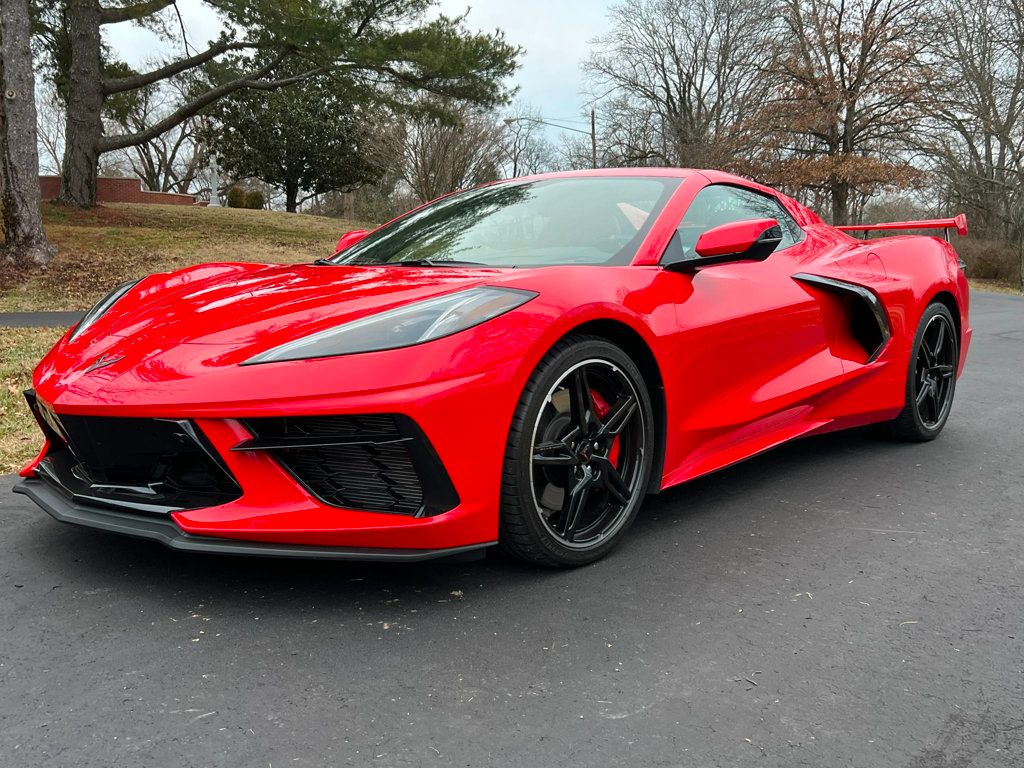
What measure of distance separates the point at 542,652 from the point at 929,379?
303 cm

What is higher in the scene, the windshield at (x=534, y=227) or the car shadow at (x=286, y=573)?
the windshield at (x=534, y=227)

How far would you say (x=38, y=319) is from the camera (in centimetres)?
910

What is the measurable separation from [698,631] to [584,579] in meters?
0.41

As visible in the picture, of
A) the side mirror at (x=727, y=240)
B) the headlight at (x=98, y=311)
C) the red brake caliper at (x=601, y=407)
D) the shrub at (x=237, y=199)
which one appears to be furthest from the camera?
the shrub at (x=237, y=199)

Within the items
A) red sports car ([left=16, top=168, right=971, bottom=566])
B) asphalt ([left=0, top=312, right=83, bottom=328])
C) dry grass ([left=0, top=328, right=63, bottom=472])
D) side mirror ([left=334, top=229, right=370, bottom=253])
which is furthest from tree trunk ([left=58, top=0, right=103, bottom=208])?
red sports car ([left=16, top=168, right=971, bottom=566])

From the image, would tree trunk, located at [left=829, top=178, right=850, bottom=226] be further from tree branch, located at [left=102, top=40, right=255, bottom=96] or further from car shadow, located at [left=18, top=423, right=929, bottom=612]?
car shadow, located at [left=18, top=423, right=929, bottom=612]

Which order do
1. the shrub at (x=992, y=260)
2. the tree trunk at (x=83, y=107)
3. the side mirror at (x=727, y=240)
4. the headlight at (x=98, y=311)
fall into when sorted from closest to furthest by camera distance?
the side mirror at (x=727, y=240)
the headlight at (x=98, y=311)
the tree trunk at (x=83, y=107)
the shrub at (x=992, y=260)

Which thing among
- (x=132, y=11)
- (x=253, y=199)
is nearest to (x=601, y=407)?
(x=132, y=11)

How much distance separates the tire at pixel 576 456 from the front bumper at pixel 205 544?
0.70ft

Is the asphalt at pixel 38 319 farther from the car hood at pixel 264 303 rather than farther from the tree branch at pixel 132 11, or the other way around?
the tree branch at pixel 132 11

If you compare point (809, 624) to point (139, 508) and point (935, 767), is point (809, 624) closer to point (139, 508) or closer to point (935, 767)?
point (935, 767)

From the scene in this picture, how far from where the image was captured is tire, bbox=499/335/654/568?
2301mm

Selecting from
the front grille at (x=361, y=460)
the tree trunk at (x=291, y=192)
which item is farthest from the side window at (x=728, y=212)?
the tree trunk at (x=291, y=192)

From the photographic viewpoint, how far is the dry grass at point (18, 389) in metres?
3.87
